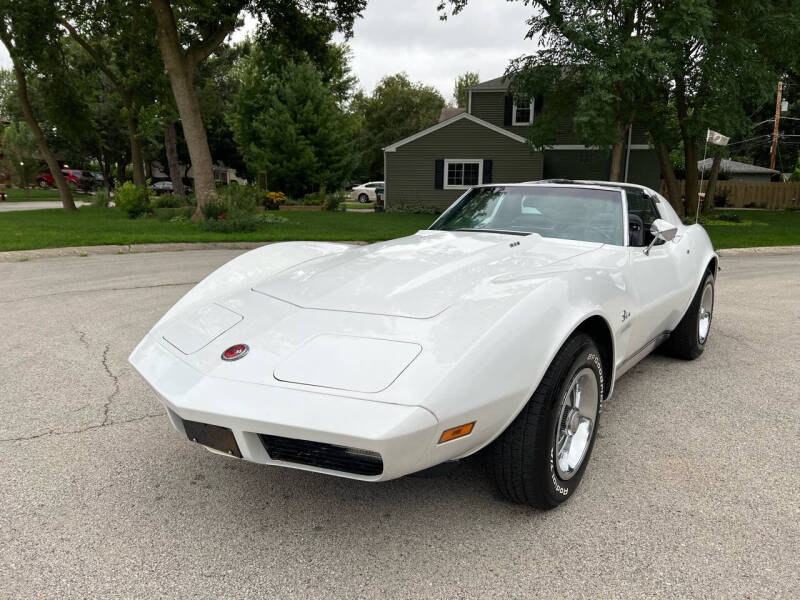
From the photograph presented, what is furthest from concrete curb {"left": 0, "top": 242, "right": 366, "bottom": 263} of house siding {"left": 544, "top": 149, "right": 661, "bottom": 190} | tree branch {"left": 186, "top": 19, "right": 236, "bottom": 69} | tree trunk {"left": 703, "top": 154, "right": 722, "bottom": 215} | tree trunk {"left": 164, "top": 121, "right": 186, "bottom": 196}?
tree trunk {"left": 164, "top": 121, "right": 186, "bottom": 196}

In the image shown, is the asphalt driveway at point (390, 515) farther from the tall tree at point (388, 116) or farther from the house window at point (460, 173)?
the tall tree at point (388, 116)

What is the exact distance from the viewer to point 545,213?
3.85m

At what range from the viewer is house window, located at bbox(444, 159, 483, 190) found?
25.3 metres

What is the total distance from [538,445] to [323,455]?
Result: 0.84m

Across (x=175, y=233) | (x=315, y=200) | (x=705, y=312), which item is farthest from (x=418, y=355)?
(x=315, y=200)

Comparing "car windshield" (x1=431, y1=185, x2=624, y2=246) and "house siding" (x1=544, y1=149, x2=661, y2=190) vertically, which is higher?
"house siding" (x1=544, y1=149, x2=661, y2=190)

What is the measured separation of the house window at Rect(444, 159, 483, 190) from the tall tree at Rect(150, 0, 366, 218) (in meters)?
8.75

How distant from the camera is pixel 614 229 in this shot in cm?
361

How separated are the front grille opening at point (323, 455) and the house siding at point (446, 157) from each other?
2343 centimetres

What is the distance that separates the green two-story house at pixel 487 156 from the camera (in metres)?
24.7

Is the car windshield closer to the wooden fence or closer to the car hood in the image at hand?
the car hood

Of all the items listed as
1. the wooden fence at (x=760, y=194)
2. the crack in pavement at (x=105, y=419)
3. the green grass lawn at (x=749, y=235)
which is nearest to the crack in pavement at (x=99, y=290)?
the crack in pavement at (x=105, y=419)

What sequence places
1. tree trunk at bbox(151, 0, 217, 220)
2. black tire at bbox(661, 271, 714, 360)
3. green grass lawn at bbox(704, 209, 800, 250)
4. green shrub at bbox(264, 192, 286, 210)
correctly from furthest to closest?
green shrub at bbox(264, 192, 286, 210) < tree trunk at bbox(151, 0, 217, 220) < green grass lawn at bbox(704, 209, 800, 250) < black tire at bbox(661, 271, 714, 360)

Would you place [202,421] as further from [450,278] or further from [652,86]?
[652,86]
